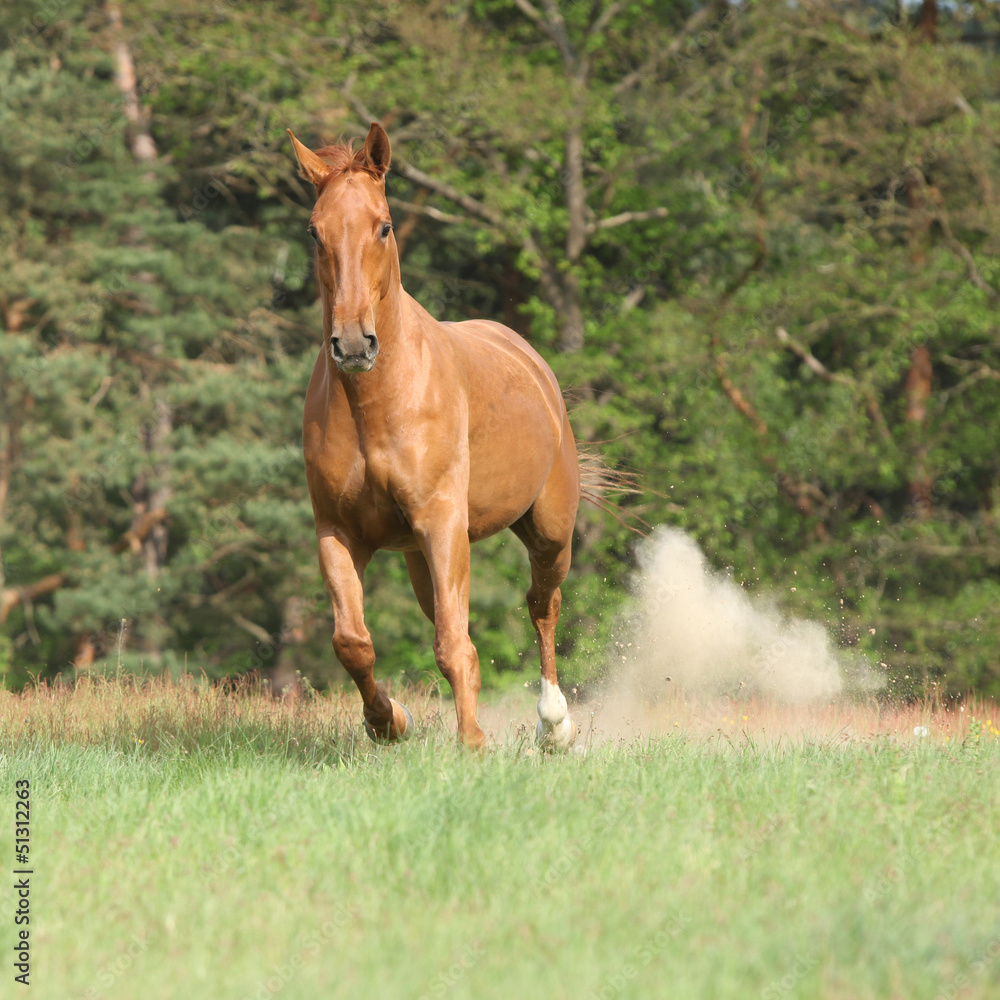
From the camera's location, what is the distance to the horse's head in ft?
15.6

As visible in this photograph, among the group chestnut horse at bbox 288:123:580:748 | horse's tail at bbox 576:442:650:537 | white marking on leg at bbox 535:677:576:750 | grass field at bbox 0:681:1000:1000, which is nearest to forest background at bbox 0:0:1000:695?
horse's tail at bbox 576:442:650:537

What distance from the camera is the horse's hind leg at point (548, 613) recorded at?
21.7ft

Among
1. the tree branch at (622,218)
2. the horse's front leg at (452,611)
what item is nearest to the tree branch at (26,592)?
the tree branch at (622,218)

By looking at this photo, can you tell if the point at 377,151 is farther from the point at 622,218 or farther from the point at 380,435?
the point at 622,218

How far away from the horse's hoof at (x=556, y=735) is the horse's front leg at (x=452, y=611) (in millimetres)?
1310

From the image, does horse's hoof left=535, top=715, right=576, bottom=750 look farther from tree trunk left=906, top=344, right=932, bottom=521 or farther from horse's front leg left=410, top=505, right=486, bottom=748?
tree trunk left=906, top=344, right=932, bottom=521

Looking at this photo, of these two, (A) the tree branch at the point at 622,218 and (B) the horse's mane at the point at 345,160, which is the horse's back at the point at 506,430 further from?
(A) the tree branch at the point at 622,218

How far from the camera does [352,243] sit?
16.1 ft

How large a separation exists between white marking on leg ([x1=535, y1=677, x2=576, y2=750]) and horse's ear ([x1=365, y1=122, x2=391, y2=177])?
2.97 meters

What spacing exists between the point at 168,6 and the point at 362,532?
58.0ft

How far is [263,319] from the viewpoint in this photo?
73.1 feet

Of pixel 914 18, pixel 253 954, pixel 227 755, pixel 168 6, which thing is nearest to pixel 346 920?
pixel 253 954

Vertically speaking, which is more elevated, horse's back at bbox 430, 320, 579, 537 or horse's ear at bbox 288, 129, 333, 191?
horse's ear at bbox 288, 129, 333, 191

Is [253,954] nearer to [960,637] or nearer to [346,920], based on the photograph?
[346,920]
